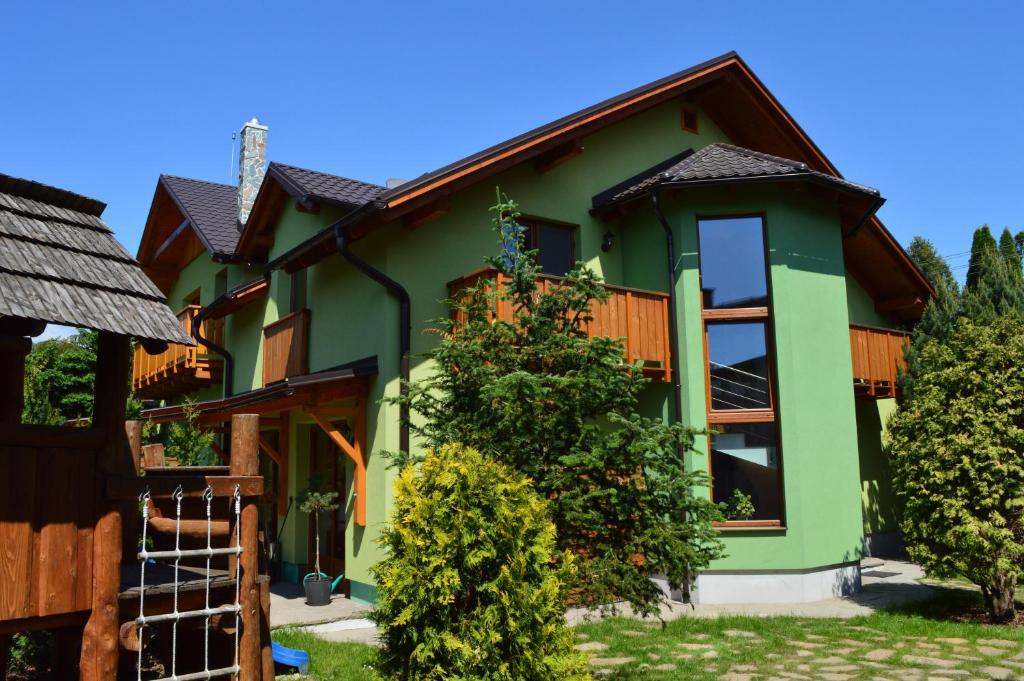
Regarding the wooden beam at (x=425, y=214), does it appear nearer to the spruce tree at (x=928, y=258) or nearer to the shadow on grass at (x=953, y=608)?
the shadow on grass at (x=953, y=608)

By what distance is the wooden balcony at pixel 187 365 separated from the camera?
18.1 metres

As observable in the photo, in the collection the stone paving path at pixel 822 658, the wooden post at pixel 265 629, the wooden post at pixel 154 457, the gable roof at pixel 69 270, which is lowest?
the stone paving path at pixel 822 658

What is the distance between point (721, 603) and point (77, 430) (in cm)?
929

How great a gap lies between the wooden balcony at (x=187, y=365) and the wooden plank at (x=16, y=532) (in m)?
13.0

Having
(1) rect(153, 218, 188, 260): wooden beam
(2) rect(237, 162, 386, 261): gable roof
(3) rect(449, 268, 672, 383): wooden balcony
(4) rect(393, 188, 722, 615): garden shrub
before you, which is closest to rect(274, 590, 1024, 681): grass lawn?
(4) rect(393, 188, 722, 615): garden shrub

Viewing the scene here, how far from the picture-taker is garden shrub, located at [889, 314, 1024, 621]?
10172 millimetres

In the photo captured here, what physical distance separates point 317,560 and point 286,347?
4.09m

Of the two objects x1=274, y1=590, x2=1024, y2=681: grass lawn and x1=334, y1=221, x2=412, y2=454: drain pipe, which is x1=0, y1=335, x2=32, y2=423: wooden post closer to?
x1=274, y1=590, x2=1024, y2=681: grass lawn

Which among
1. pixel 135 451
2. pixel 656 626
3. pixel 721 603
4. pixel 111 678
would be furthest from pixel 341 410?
pixel 111 678

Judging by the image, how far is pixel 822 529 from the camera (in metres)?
12.2

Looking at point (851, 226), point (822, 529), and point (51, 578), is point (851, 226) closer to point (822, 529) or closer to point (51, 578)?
point (822, 529)

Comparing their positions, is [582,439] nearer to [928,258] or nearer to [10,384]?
[10,384]

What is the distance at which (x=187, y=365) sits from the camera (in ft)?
→ 59.2

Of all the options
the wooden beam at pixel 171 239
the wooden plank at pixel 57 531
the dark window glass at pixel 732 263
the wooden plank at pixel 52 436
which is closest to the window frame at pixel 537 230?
the dark window glass at pixel 732 263
